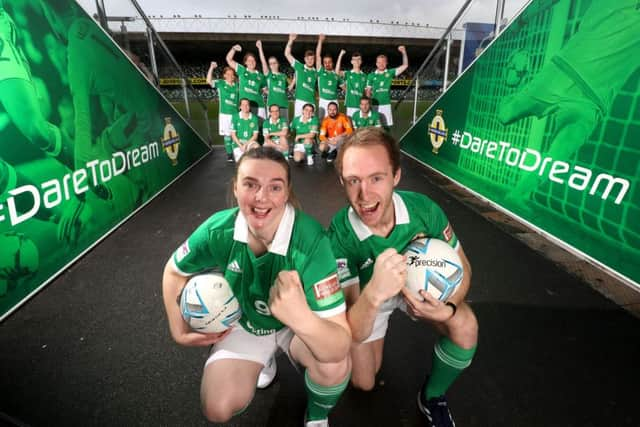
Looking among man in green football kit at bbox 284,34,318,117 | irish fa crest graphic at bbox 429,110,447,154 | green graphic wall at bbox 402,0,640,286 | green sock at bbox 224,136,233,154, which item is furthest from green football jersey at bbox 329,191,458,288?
man in green football kit at bbox 284,34,318,117

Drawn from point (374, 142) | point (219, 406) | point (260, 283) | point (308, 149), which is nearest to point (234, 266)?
point (260, 283)

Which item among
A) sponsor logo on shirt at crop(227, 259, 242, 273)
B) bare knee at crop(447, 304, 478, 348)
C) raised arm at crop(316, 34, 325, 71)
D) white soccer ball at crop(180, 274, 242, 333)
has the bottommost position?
bare knee at crop(447, 304, 478, 348)

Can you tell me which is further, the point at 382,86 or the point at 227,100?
the point at 382,86

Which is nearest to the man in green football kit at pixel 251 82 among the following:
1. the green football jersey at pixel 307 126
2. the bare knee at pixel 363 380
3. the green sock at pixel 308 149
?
the green football jersey at pixel 307 126

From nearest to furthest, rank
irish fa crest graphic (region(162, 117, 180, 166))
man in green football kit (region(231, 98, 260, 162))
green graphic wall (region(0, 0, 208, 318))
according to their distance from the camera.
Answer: green graphic wall (region(0, 0, 208, 318)) → irish fa crest graphic (region(162, 117, 180, 166)) → man in green football kit (region(231, 98, 260, 162))

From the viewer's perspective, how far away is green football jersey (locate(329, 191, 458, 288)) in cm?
142

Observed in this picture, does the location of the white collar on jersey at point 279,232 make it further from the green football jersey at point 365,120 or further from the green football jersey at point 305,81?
the green football jersey at point 305,81

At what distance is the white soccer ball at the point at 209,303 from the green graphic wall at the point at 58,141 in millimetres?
1737

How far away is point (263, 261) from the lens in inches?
49.4

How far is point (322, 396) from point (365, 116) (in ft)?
19.9

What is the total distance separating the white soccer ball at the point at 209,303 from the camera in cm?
125

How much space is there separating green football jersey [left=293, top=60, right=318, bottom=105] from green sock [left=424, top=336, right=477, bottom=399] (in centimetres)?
691

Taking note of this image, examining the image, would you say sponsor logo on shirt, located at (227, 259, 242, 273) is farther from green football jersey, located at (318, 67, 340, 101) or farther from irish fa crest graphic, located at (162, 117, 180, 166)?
green football jersey, located at (318, 67, 340, 101)

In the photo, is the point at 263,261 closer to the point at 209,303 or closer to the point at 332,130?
the point at 209,303
